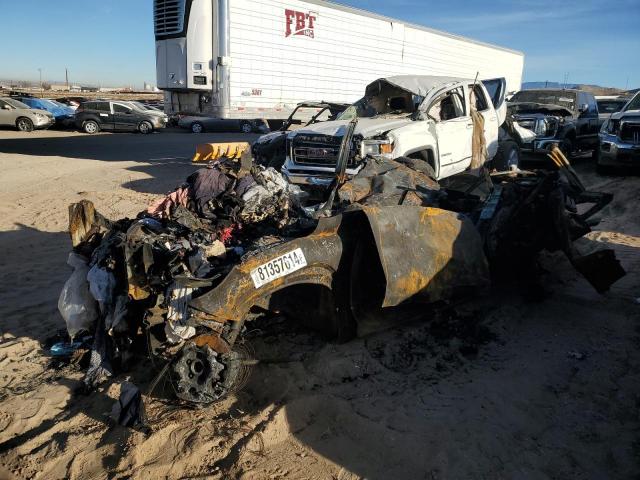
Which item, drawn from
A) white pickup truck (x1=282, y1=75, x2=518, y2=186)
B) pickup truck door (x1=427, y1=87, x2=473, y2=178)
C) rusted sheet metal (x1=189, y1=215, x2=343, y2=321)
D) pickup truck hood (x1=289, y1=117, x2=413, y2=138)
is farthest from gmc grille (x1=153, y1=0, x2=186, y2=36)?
rusted sheet metal (x1=189, y1=215, x2=343, y2=321)

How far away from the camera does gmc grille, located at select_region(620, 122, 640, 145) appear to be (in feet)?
32.3

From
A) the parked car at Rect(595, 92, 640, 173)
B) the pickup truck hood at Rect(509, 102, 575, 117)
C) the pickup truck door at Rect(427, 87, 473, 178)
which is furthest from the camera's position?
the pickup truck hood at Rect(509, 102, 575, 117)

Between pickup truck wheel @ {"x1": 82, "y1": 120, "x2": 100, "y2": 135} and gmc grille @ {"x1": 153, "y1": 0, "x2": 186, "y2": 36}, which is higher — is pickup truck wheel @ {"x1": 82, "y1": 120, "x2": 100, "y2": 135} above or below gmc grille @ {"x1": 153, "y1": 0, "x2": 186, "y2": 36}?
below

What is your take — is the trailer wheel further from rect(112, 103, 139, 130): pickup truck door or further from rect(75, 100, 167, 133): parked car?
rect(112, 103, 139, 130): pickup truck door

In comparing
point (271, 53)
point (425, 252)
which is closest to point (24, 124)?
point (271, 53)

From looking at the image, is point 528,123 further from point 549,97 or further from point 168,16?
point 168,16

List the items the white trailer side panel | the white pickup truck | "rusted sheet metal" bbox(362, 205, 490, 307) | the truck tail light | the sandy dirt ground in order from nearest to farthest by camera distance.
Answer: the sandy dirt ground
"rusted sheet metal" bbox(362, 205, 490, 307)
the truck tail light
the white pickup truck
the white trailer side panel

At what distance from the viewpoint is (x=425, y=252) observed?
374 cm

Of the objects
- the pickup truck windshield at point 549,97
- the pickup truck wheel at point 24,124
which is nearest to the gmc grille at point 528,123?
the pickup truck windshield at point 549,97

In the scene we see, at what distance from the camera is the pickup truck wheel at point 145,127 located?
78.5ft

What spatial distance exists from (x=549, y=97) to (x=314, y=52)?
6961mm

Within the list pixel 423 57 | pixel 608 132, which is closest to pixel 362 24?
pixel 423 57

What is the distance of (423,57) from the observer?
1752cm

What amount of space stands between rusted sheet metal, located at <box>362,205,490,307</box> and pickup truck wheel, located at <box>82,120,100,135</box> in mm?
23493
